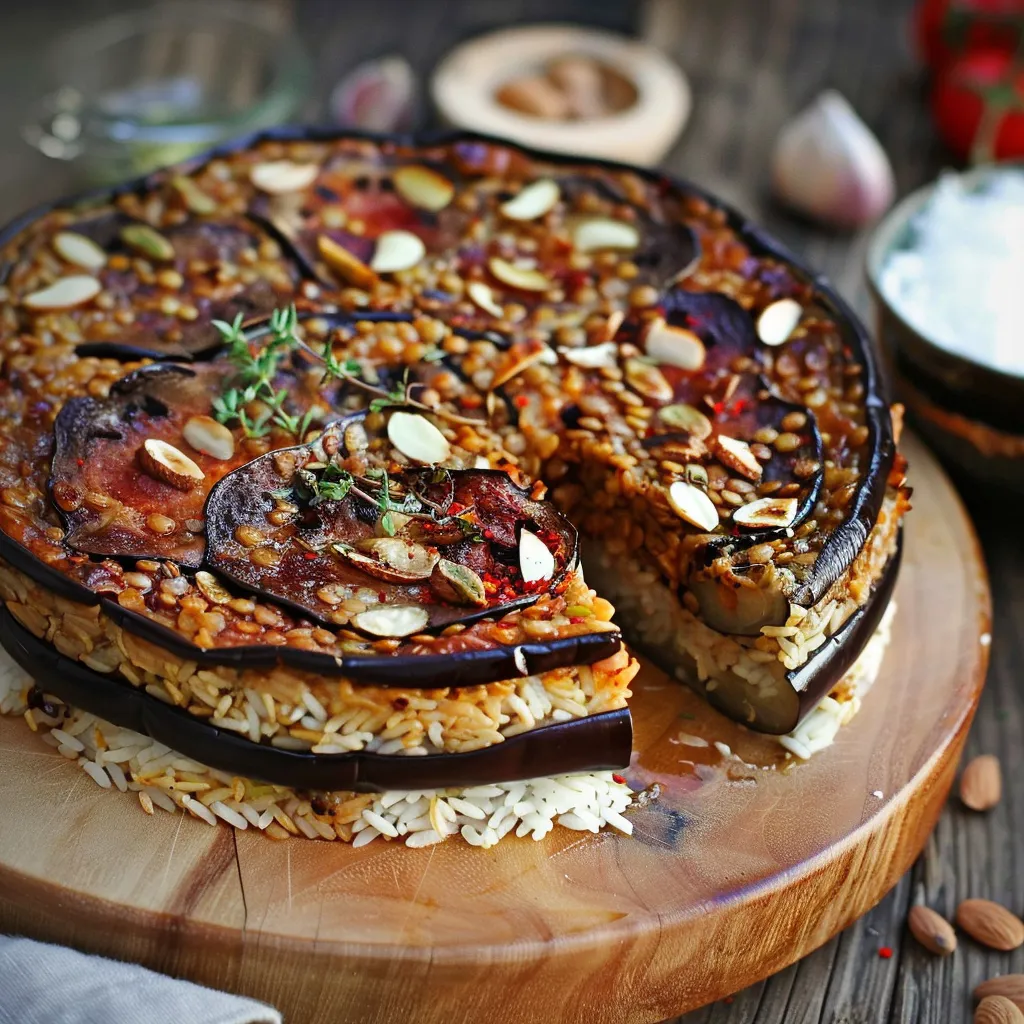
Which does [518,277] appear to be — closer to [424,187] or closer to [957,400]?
[424,187]

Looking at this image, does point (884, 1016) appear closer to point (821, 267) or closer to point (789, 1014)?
point (789, 1014)

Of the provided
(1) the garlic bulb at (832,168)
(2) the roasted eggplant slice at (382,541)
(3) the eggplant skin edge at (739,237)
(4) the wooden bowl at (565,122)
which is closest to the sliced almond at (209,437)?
(2) the roasted eggplant slice at (382,541)

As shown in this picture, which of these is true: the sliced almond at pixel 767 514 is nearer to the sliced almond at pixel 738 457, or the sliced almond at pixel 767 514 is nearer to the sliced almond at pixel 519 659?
the sliced almond at pixel 738 457

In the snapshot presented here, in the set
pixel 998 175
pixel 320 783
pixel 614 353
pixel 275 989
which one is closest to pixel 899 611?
pixel 614 353

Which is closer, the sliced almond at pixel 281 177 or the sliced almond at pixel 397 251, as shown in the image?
the sliced almond at pixel 397 251

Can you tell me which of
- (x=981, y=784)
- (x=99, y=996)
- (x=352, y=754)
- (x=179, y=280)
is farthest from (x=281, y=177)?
(x=981, y=784)

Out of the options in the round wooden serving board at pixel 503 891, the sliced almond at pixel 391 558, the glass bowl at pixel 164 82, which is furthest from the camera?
the glass bowl at pixel 164 82
